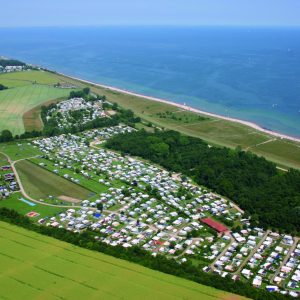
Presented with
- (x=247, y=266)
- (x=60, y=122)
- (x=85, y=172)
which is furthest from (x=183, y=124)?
(x=247, y=266)

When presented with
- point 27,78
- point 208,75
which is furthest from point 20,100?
point 208,75

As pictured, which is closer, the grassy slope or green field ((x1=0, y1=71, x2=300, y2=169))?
the grassy slope

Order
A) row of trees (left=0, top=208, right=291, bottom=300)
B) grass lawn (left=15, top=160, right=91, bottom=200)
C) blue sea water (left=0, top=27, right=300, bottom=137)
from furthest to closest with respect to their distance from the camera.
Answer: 1. blue sea water (left=0, top=27, right=300, bottom=137)
2. grass lawn (left=15, top=160, right=91, bottom=200)
3. row of trees (left=0, top=208, right=291, bottom=300)

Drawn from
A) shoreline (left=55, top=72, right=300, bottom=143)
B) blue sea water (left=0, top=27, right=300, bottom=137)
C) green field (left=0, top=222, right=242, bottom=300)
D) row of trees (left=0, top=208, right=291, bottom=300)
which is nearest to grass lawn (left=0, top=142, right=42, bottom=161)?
row of trees (left=0, top=208, right=291, bottom=300)

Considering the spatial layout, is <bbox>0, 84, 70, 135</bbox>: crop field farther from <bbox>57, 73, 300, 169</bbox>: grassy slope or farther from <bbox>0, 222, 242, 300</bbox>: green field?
<bbox>0, 222, 242, 300</bbox>: green field

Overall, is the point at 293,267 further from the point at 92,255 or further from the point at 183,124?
the point at 183,124

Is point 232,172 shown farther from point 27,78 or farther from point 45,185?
point 27,78

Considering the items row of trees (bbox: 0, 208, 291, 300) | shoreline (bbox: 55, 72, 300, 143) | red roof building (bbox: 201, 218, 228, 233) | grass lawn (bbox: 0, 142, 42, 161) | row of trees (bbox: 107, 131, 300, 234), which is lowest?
row of trees (bbox: 0, 208, 291, 300)
